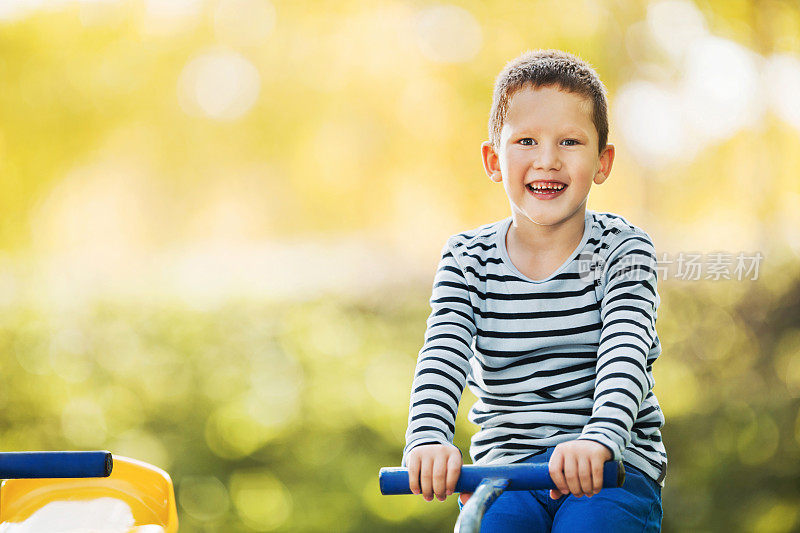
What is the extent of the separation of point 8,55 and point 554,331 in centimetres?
188

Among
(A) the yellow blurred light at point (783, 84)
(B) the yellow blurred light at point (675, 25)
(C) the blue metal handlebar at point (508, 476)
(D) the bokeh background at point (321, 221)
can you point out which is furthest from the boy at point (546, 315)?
(A) the yellow blurred light at point (783, 84)

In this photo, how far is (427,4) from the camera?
237 centimetres

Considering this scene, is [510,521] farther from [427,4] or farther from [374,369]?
[427,4]

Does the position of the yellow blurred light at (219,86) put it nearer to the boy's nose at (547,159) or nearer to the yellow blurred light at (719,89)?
the yellow blurred light at (719,89)

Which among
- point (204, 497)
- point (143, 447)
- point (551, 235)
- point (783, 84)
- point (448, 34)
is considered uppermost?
point (448, 34)

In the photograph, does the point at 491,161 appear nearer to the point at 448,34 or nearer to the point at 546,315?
the point at 546,315

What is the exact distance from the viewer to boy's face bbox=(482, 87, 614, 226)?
1.25 meters

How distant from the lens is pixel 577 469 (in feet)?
3.26

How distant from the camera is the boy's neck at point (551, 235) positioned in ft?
4.33

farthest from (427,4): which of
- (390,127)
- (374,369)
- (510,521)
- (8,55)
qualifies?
(510,521)

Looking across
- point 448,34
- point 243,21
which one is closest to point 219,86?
point 243,21

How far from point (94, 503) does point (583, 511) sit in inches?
31.0

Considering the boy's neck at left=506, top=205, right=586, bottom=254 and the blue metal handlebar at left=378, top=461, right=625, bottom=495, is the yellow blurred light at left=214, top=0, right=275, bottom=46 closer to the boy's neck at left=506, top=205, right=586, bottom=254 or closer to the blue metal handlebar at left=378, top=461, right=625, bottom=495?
the boy's neck at left=506, top=205, right=586, bottom=254

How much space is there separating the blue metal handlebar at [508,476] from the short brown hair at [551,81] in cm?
52
